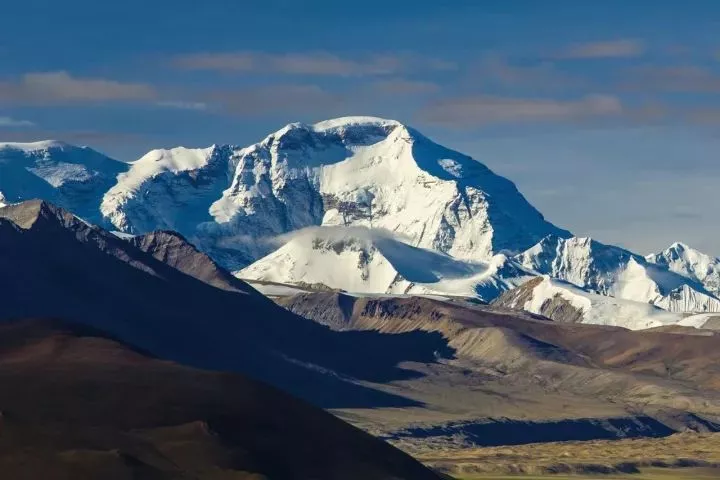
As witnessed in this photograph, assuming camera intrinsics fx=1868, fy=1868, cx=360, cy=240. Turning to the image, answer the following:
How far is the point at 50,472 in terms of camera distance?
17588cm

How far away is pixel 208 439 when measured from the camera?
200m

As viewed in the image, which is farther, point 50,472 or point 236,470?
point 236,470

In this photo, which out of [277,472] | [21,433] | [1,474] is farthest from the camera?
[277,472]

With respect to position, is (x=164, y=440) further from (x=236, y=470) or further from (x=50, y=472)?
(x=50, y=472)

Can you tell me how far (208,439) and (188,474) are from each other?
16596mm

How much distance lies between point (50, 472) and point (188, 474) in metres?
14.4

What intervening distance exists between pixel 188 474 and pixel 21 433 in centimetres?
1743

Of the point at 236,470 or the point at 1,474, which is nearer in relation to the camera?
the point at 1,474

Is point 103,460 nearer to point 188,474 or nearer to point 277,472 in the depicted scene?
point 188,474

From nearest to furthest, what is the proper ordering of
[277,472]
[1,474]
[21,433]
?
1. [1,474]
2. [21,433]
3. [277,472]

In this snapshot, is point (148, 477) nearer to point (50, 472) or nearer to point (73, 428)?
point (50, 472)

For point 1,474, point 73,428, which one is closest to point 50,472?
point 1,474

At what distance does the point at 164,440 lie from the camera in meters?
200

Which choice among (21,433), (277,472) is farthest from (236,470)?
(21,433)
